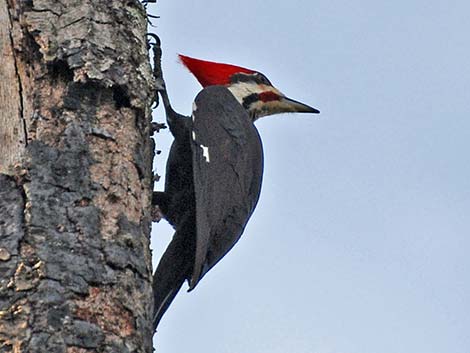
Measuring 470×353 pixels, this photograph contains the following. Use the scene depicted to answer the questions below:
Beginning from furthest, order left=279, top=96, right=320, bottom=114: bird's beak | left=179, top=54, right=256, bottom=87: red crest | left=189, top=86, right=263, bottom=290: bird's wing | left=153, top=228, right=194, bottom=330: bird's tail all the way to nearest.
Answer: left=279, top=96, right=320, bottom=114: bird's beak
left=179, top=54, right=256, bottom=87: red crest
left=189, top=86, right=263, bottom=290: bird's wing
left=153, top=228, right=194, bottom=330: bird's tail

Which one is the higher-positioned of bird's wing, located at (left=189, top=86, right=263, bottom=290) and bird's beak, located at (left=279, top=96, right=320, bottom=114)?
bird's beak, located at (left=279, top=96, right=320, bottom=114)

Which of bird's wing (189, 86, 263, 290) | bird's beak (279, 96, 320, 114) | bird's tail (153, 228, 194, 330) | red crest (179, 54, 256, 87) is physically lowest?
bird's tail (153, 228, 194, 330)

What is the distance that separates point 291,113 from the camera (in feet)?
15.5

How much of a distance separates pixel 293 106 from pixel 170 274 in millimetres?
1551

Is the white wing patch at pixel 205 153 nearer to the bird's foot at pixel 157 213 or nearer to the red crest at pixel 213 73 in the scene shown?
the bird's foot at pixel 157 213

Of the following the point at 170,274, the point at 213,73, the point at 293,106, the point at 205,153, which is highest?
the point at 213,73

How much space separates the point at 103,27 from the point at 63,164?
0.48 meters

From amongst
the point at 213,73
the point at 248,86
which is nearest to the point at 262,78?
the point at 248,86

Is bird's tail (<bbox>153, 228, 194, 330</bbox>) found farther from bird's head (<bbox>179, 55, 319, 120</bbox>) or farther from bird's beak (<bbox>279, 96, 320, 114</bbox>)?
bird's beak (<bbox>279, 96, 320, 114</bbox>)

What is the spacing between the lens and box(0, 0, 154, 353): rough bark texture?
→ 206 cm

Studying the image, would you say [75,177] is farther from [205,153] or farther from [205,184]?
[205,153]

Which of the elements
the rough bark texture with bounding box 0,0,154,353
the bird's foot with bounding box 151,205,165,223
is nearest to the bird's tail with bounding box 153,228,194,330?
the bird's foot with bounding box 151,205,165,223

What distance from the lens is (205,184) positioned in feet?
11.8

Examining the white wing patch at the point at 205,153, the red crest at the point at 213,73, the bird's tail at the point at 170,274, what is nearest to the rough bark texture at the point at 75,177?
the bird's tail at the point at 170,274
